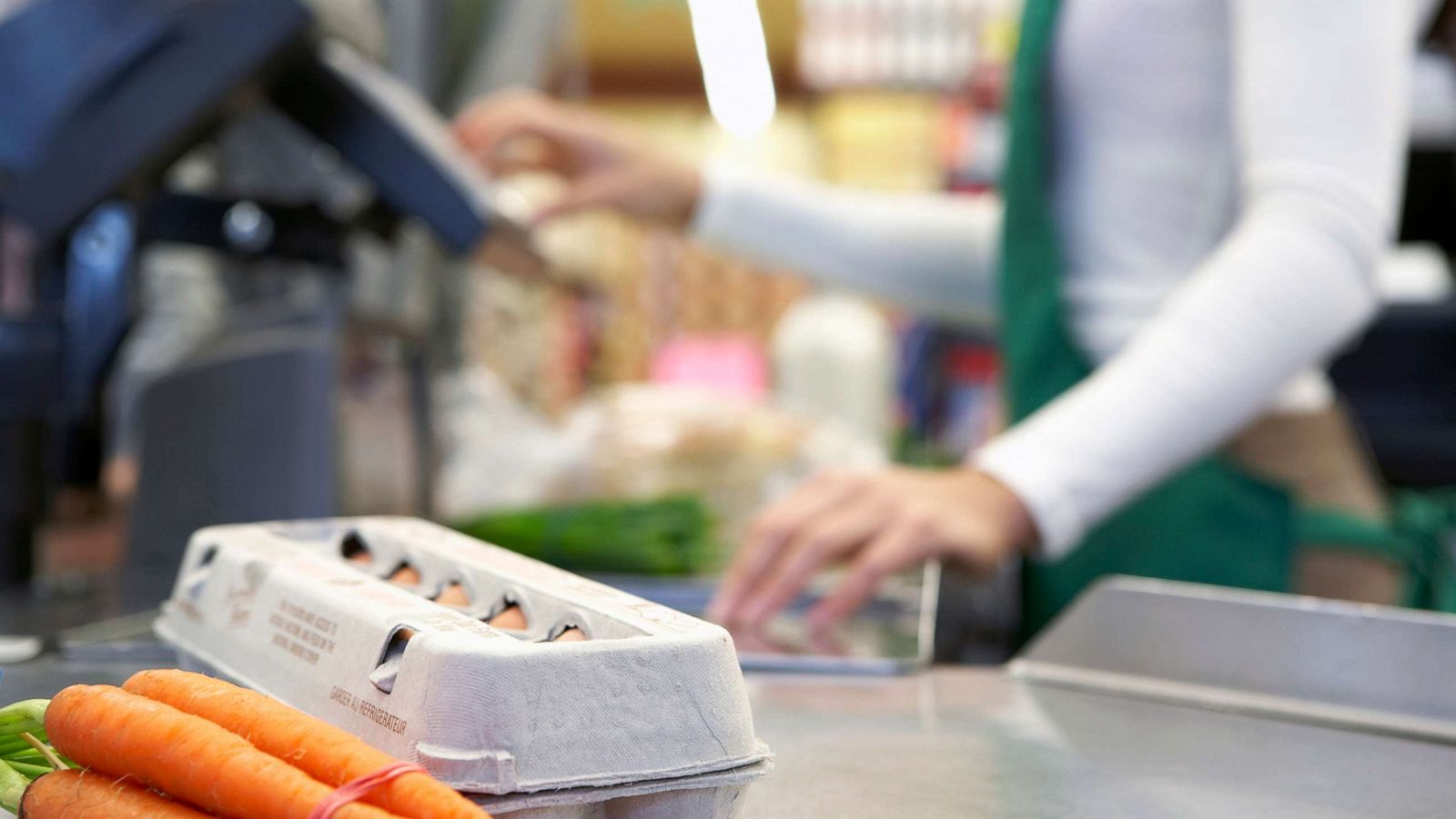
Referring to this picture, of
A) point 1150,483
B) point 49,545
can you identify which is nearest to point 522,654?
point 1150,483

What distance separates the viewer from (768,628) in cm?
100

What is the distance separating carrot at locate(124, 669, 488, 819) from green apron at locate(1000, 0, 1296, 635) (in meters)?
0.92

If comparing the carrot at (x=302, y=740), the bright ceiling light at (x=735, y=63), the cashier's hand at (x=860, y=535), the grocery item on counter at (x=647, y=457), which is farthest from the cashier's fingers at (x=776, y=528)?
the bright ceiling light at (x=735, y=63)

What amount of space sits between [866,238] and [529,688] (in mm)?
1390

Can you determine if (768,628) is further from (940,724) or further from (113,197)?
(113,197)

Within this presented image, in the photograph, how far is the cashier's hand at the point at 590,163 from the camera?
162 cm

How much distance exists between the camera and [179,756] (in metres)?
0.41

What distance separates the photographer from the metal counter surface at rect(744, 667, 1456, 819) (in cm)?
56

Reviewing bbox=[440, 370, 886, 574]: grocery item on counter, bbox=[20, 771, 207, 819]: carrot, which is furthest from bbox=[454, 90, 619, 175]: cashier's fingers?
bbox=[20, 771, 207, 819]: carrot

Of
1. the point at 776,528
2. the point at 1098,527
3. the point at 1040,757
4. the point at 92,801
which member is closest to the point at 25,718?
the point at 92,801

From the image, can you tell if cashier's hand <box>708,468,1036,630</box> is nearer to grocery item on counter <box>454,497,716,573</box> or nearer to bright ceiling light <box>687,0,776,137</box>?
grocery item on counter <box>454,497,716,573</box>

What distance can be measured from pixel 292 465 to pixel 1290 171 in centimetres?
84

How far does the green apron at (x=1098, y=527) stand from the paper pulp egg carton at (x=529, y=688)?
0.80 meters

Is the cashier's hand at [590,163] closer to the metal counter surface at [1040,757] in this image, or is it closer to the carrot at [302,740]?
the metal counter surface at [1040,757]
